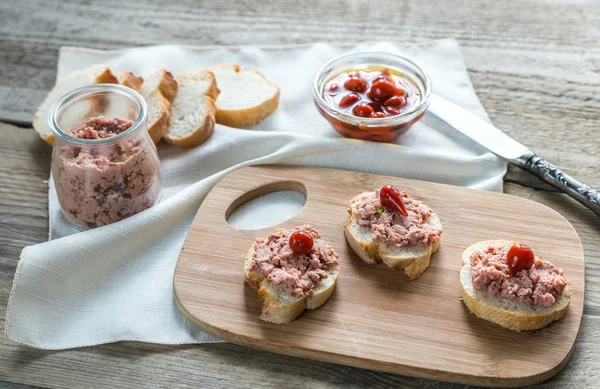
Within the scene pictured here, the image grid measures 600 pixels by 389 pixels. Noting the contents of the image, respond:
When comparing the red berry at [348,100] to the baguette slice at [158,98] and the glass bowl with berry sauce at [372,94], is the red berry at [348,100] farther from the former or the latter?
the baguette slice at [158,98]

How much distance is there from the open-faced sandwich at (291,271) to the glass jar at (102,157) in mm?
848

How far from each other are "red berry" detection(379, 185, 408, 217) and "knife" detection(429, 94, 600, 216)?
103 cm

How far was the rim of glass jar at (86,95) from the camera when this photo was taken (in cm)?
368

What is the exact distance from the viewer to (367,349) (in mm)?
3242

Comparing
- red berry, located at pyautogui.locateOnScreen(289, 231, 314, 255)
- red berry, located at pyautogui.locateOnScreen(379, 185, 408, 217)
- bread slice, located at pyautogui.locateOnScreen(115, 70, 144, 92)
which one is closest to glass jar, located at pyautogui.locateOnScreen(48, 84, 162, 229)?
bread slice, located at pyautogui.locateOnScreen(115, 70, 144, 92)

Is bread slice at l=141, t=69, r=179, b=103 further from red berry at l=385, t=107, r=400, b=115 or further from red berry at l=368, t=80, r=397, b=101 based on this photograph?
red berry at l=385, t=107, r=400, b=115

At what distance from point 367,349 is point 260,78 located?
7.93 feet

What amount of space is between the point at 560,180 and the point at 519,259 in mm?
1067

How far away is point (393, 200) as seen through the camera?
145 inches

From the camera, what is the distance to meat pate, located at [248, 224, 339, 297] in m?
3.32

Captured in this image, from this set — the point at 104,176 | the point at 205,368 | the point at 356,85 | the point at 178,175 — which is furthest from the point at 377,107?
the point at 205,368

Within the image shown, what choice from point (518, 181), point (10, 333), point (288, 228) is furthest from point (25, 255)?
point (518, 181)

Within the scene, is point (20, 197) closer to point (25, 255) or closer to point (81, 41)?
point (25, 255)

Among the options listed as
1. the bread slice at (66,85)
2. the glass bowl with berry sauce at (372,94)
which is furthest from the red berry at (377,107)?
the bread slice at (66,85)
